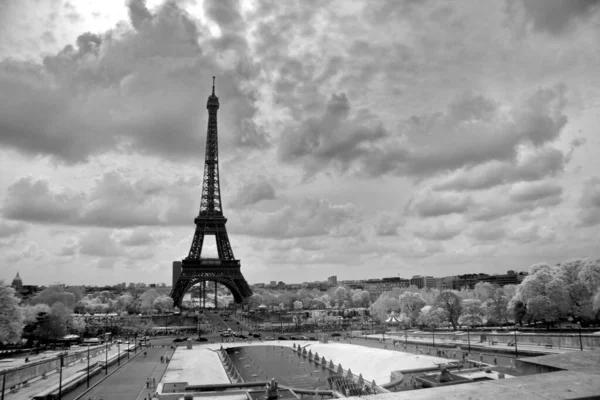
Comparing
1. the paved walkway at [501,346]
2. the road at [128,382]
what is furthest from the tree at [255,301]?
the road at [128,382]

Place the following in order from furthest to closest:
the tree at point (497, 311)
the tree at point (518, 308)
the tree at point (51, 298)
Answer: the tree at point (51, 298) → the tree at point (497, 311) → the tree at point (518, 308)

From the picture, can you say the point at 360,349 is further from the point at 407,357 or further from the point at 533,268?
the point at 533,268

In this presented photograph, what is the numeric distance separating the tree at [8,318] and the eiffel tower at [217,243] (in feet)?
249

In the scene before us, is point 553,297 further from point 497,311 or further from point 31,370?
point 31,370

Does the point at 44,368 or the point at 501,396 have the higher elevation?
the point at 501,396

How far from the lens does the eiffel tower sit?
5197 inches

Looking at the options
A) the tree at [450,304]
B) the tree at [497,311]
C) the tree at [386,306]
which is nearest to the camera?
the tree at [497,311]

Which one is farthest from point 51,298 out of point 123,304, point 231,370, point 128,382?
point 128,382

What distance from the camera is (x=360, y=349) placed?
213 ft

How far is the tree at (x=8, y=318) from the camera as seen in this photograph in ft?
169

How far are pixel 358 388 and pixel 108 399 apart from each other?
2128cm

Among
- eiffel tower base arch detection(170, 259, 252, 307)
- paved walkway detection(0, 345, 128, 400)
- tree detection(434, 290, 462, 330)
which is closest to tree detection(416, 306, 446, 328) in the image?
tree detection(434, 290, 462, 330)

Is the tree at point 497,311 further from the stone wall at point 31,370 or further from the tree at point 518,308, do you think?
the stone wall at point 31,370

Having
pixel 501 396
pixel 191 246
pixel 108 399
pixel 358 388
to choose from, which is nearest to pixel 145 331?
pixel 191 246
